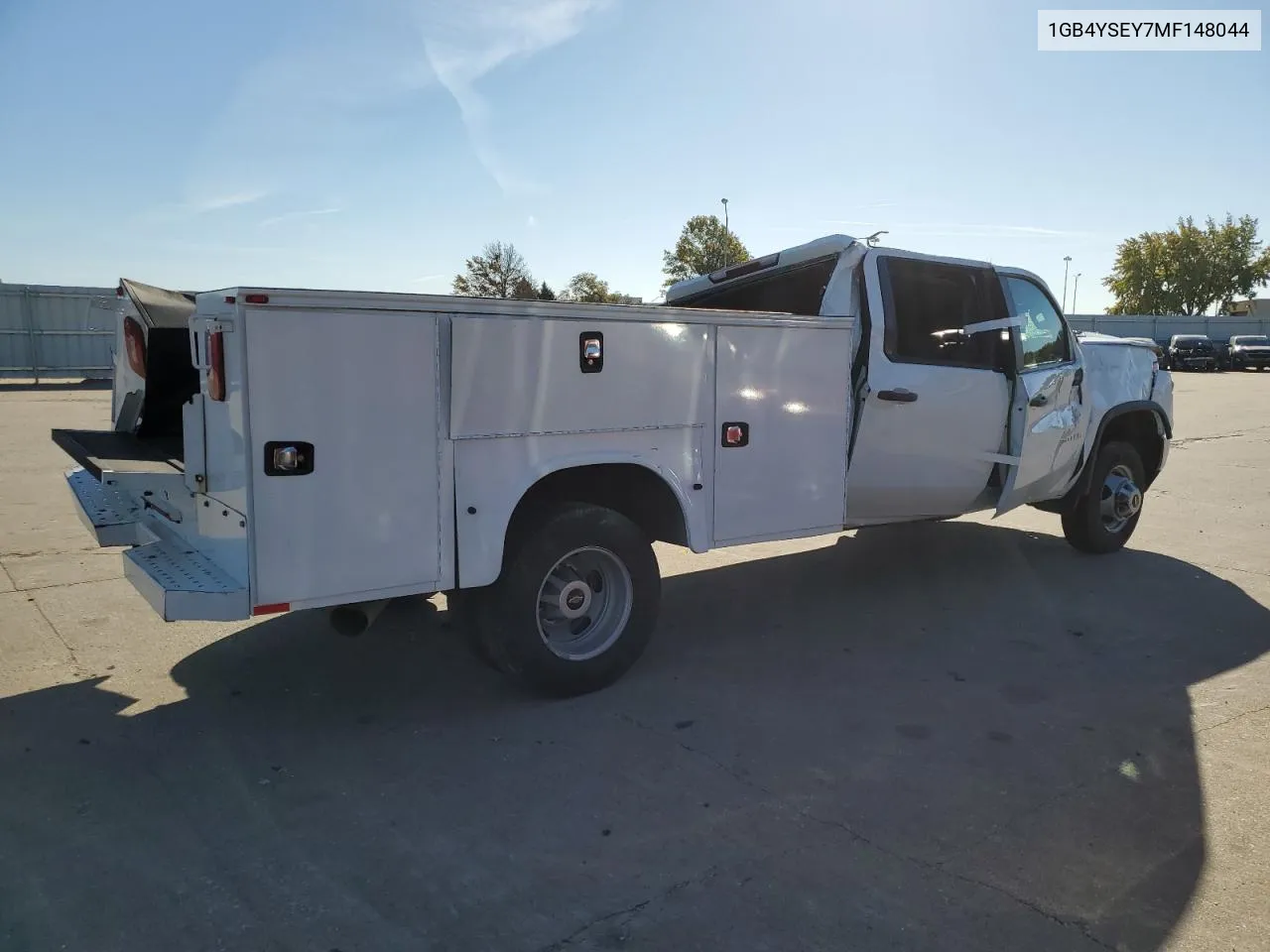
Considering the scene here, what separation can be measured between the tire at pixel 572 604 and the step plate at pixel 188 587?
107cm

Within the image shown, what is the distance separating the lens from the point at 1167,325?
5416 cm

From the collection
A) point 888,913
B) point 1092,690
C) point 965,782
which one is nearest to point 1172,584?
point 1092,690

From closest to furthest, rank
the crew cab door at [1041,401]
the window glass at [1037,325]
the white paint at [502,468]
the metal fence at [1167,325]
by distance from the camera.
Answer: the white paint at [502,468] < the crew cab door at [1041,401] < the window glass at [1037,325] < the metal fence at [1167,325]

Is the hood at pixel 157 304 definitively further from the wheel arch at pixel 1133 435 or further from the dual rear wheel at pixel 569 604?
the wheel arch at pixel 1133 435

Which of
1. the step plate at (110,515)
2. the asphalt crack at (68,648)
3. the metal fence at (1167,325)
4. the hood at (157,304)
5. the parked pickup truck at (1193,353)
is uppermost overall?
the metal fence at (1167,325)

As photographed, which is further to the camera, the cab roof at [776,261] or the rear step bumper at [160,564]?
the cab roof at [776,261]

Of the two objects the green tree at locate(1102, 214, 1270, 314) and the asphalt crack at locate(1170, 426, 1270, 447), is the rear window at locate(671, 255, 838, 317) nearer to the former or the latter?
the asphalt crack at locate(1170, 426, 1270, 447)

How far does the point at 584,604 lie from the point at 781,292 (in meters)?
2.73

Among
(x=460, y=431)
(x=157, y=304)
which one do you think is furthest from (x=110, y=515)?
(x=460, y=431)

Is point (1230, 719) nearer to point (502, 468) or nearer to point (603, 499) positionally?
point (603, 499)

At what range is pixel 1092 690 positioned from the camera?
4.67 m

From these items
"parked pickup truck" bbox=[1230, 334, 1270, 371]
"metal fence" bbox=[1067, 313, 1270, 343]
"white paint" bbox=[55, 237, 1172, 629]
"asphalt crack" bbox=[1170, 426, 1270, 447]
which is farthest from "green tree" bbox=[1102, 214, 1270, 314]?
"white paint" bbox=[55, 237, 1172, 629]

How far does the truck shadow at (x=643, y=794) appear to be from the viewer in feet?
9.25

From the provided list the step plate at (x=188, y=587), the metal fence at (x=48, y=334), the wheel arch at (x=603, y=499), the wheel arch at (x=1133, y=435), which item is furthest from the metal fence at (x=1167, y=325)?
the step plate at (x=188, y=587)
